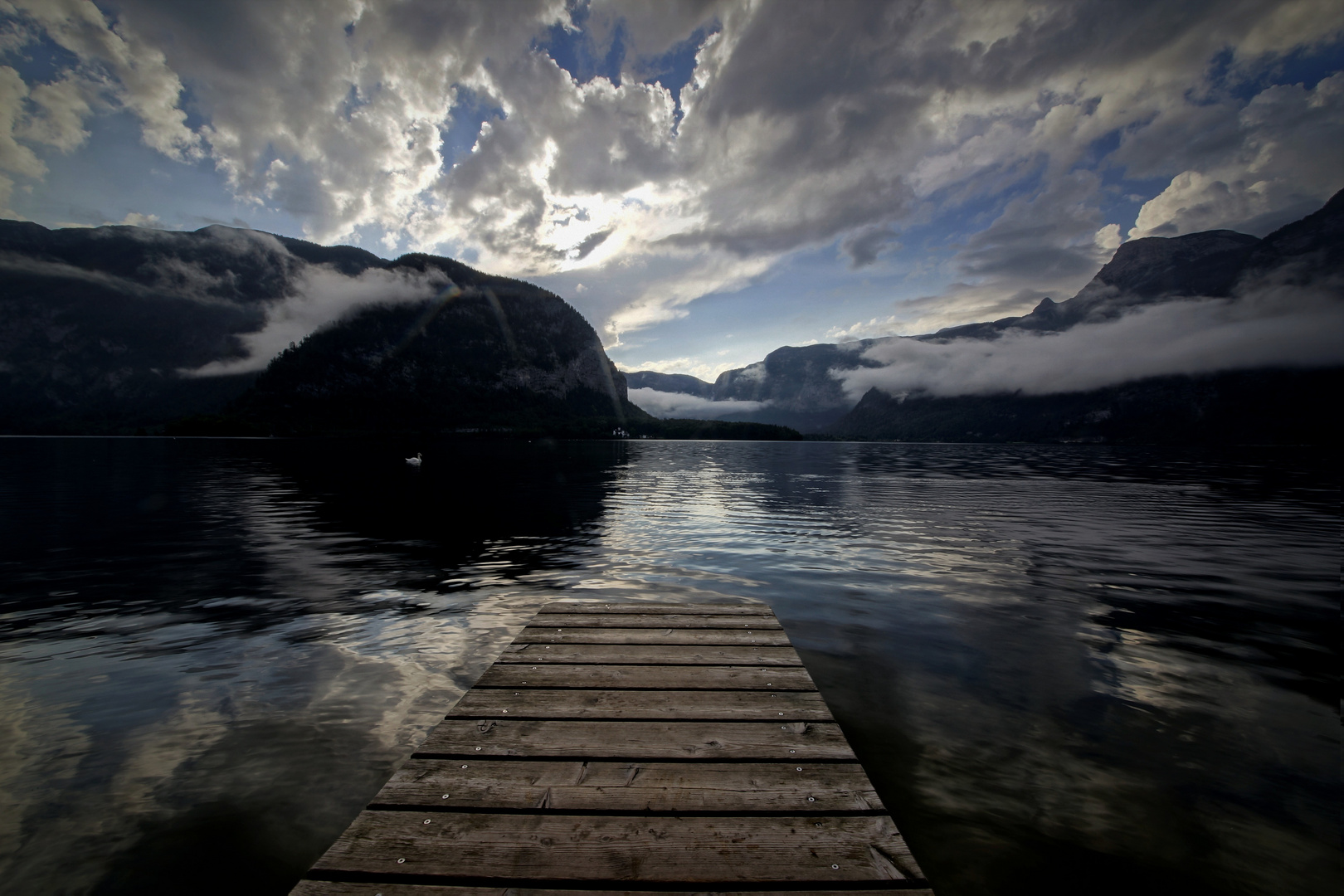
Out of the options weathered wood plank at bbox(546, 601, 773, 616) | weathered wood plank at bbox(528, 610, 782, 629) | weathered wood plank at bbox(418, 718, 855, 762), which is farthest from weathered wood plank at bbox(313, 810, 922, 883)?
weathered wood plank at bbox(546, 601, 773, 616)

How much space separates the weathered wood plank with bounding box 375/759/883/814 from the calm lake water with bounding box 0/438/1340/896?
229 centimetres

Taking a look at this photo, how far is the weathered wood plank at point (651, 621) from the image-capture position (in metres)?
8.73

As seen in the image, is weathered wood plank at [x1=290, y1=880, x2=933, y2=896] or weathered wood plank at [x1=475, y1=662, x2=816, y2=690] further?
weathered wood plank at [x1=475, y1=662, x2=816, y2=690]

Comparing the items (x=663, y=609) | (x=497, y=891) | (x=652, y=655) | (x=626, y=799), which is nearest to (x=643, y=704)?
(x=652, y=655)

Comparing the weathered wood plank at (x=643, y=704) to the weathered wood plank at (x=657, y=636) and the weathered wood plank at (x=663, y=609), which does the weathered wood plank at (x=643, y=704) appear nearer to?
the weathered wood plank at (x=657, y=636)

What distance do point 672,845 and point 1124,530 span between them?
103 ft

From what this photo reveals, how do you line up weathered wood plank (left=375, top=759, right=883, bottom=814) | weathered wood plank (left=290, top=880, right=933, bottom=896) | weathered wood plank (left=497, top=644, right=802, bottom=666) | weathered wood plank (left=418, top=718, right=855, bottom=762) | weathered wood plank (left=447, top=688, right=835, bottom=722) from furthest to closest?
weathered wood plank (left=497, top=644, right=802, bottom=666) → weathered wood plank (left=447, top=688, right=835, bottom=722) → weathered wood plank (left=418, top=718, right=855, bottom=762) → weathered wood plank (left=375, top=759, right=883, bottom=814) → weathered wood plank (left=290, top=880, right=933, bottom=896)

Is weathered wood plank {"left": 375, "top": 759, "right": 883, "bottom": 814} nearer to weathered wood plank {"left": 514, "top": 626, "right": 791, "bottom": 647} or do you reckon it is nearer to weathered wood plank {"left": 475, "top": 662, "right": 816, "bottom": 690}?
weathered wood plank {"left": 475, "top": 662, "right": 816, "bottom": 690}

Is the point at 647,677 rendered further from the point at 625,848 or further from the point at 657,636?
the point at 625,848

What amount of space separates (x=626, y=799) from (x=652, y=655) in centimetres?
329

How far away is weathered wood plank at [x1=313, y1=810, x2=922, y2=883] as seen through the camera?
11.3 feet

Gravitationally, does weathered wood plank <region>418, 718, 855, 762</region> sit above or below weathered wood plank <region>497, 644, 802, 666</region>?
above

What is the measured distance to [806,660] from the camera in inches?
416

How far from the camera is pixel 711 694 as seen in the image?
20.4 feet
